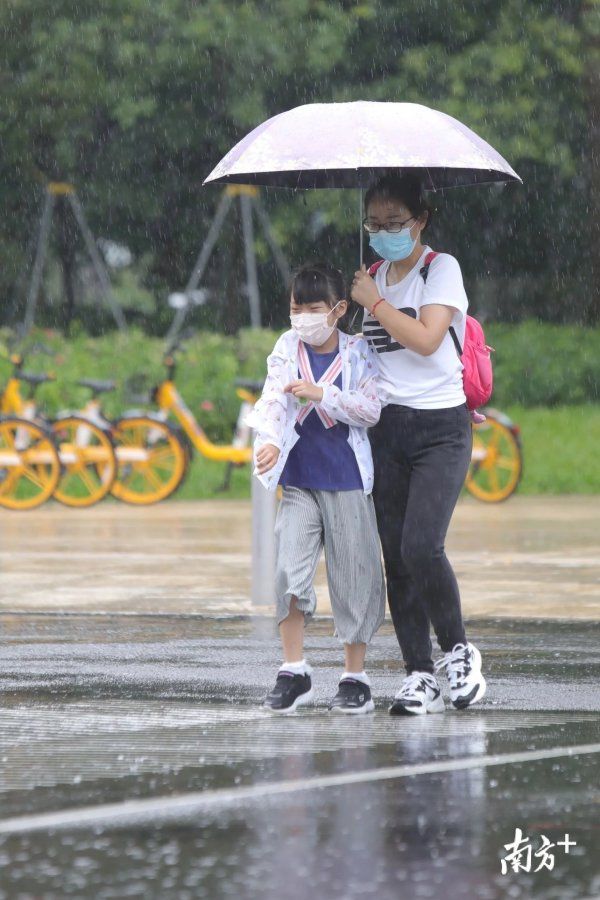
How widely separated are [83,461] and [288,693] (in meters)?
11.0

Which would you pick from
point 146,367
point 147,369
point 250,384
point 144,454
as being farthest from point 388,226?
point 146,367

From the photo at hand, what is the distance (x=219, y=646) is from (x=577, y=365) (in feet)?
73.3

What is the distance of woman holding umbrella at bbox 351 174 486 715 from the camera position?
7020 millimetres

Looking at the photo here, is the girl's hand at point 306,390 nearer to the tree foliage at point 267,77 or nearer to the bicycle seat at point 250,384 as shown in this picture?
the bicycle seat at point 250,384

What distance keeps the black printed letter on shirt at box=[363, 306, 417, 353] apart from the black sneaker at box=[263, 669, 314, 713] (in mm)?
1241

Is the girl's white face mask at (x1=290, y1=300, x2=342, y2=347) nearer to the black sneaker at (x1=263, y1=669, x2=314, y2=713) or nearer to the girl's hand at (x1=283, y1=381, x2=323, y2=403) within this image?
the girl's hand at (x1=283, y1=381, x2=323, y2=403)

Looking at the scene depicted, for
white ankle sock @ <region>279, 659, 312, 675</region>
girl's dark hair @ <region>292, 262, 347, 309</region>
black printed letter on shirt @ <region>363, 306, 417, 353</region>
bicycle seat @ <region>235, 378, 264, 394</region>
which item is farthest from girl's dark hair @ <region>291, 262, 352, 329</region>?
bicycle seat @ <region>235, 378, 264, 394</region>

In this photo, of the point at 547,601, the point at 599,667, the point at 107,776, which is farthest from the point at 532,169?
the point at 107,776

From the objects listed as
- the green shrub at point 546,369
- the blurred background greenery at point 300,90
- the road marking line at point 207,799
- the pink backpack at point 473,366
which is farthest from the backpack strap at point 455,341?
the green shrub at point 546,369

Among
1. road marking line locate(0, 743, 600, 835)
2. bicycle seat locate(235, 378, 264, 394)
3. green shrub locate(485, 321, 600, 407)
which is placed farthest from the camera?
green shrub locate(485, 321, 600, 407)

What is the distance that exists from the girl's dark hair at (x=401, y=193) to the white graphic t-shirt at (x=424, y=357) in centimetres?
16

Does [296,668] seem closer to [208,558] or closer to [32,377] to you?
[208,558]

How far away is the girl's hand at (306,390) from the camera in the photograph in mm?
7043

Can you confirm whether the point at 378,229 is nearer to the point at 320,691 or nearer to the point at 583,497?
the point at 320,691
